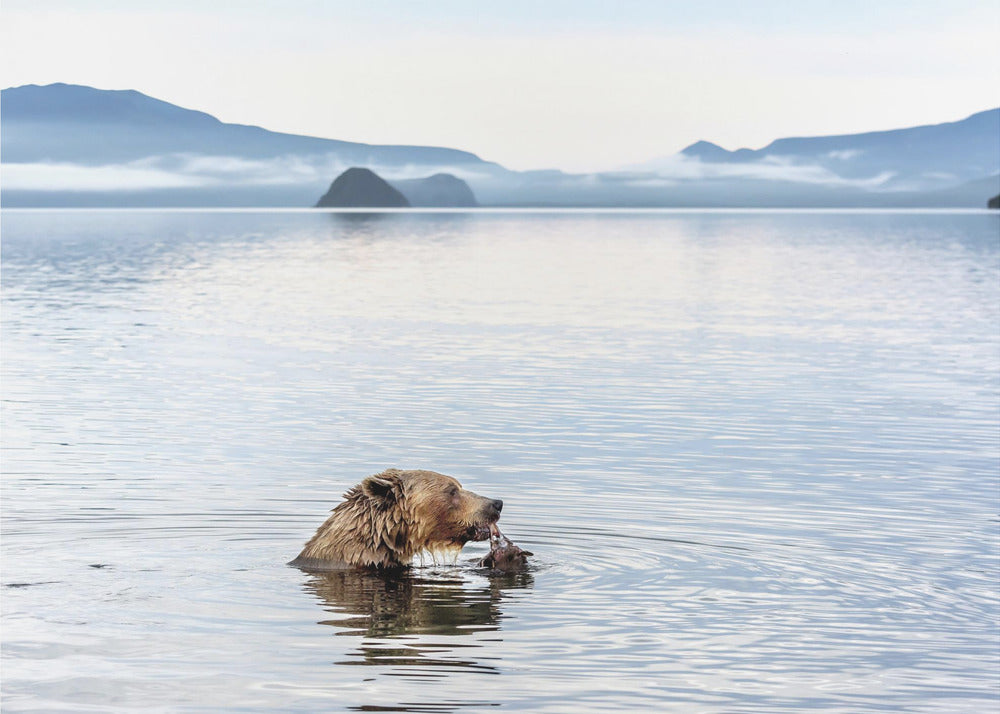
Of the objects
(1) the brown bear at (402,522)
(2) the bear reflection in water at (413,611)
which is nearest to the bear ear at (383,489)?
(1) the brown bear at (402,522)

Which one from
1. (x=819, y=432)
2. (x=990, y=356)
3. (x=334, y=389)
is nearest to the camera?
(x=819, y=432)

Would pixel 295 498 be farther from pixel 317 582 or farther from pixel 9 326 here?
pixel 9 326

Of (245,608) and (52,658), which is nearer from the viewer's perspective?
(52,658)

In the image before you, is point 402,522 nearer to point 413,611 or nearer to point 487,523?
point 487,523

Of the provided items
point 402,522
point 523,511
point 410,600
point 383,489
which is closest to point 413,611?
point 410,600

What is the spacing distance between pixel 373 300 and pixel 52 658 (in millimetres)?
40754

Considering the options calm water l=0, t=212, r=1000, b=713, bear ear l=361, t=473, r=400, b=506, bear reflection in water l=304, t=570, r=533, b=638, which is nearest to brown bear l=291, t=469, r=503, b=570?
bear ear l=361, t=473, r=400, b=506

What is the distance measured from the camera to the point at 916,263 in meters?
84.1

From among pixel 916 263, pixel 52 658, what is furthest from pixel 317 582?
pixel 916 263

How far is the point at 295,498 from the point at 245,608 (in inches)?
197

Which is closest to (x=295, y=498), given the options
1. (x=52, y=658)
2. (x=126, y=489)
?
(x=126, y=489)

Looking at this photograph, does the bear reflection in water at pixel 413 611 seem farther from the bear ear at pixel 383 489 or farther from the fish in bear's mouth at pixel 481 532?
the bear ear at pixel 383 489

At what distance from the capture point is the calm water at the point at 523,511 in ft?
36.7

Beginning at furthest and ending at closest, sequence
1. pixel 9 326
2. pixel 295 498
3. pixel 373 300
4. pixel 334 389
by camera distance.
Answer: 1. pixel 373 300
2. pixel 9 326
3. pixel 334 389
4. pixel 295 498
